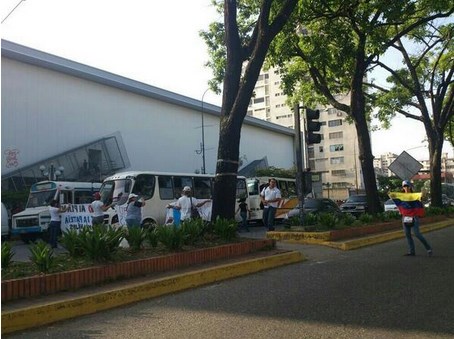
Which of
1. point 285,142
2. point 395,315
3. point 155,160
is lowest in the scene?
point 395,315

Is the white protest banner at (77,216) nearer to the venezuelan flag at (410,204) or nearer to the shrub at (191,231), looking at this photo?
the shrub at (191,231)

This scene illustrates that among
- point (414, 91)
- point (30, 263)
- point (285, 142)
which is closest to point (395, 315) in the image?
point (30, 263)

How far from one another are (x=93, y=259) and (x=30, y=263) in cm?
85

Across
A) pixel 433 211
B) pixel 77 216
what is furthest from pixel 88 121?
pixel 433 211

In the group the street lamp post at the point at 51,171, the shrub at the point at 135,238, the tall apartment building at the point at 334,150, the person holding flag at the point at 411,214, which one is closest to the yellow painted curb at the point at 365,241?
the person holding flag at the point at 411,214

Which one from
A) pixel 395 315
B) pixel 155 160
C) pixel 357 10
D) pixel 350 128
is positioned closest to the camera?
pixel 395 315

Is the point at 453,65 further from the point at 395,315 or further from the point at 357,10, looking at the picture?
the point at 395,315

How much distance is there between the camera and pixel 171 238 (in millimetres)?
8398

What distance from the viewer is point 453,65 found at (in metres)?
24.4

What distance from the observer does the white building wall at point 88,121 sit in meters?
33.7

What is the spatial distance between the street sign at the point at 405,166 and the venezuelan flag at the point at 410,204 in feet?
20.7

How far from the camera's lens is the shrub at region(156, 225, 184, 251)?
8406 millimetres

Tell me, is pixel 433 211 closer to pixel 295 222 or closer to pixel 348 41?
pixel 348 41

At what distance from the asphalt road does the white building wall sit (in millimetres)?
26766
